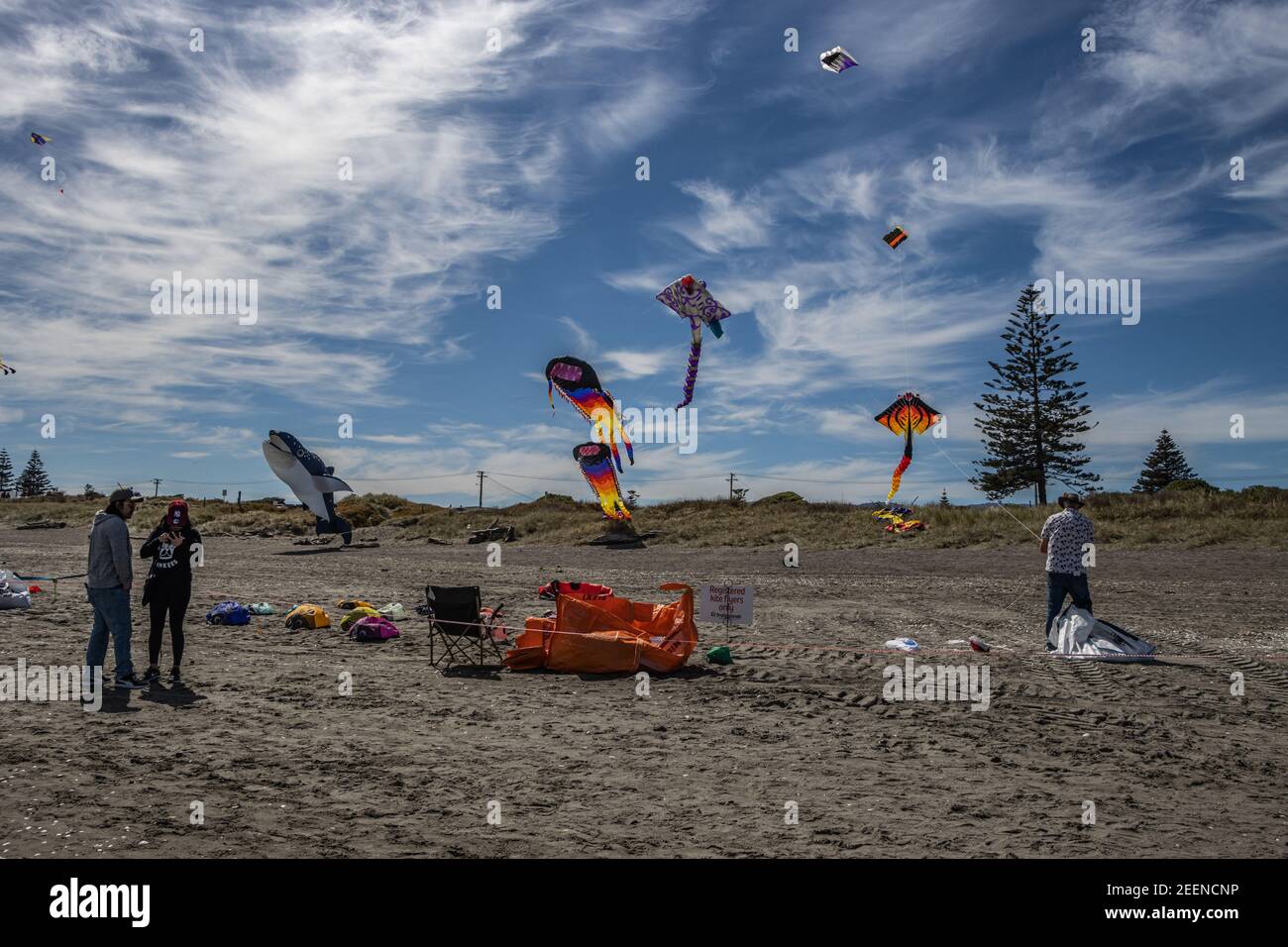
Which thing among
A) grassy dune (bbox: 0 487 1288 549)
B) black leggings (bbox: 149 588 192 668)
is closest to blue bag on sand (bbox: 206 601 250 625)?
black leggings (bbox: 149 588 192 668)

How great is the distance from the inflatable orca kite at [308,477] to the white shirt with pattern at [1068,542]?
28.2 m

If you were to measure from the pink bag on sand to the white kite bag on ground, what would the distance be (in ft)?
28.7

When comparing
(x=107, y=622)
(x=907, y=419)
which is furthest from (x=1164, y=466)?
(x=107, y=622)

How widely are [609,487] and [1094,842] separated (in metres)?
27.8

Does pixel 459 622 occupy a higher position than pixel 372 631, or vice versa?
pixel 459 622

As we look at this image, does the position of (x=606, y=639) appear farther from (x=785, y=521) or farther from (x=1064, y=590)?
(x=785, y=521)

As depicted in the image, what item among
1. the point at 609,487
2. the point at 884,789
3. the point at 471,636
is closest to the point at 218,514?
the point at 609,487

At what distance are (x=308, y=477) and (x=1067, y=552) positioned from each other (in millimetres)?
A: 29049

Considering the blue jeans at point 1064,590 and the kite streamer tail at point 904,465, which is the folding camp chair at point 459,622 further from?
the kite streamer tail at point 904,465

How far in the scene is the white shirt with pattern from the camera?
1116 cm

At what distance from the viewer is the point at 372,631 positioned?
12.6 metres

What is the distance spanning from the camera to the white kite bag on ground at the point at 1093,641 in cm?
1060

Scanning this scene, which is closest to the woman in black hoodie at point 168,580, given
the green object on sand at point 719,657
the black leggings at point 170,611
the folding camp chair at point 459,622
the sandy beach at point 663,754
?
the black leggings at point 170,611

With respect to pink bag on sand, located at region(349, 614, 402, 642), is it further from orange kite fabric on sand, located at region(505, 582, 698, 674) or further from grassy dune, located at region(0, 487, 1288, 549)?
grassy dune, located at region(0, 487, 1288, 549)
